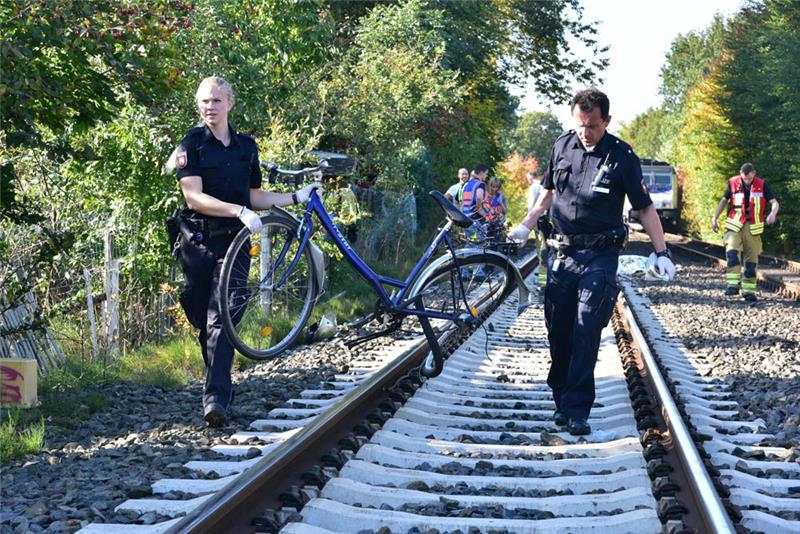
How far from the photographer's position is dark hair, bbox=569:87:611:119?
20.9 ft

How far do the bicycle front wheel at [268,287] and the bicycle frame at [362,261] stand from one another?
Answer: 77 millimetres

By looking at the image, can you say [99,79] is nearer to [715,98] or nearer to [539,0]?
[715,98]

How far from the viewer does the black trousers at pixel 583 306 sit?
6496 millimetres

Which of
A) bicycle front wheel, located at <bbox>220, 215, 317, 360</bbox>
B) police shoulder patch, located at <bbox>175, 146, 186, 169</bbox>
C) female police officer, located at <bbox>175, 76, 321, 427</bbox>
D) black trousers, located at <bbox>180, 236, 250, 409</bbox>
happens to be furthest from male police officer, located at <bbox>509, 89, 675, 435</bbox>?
police shoulder patch, located at <bbox>175, 146, 186, 169</bbox>

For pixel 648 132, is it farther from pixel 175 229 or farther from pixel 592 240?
pixel 175 229

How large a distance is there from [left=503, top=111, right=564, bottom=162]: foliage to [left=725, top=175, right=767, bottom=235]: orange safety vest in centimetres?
14536

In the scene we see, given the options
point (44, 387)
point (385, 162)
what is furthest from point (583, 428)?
point (385, 162)

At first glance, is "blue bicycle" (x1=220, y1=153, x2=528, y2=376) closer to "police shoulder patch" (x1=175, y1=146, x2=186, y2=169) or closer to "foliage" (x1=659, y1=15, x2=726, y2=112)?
"police shoulder patch" (x1=175, y1=146, x2=186, y2=169)

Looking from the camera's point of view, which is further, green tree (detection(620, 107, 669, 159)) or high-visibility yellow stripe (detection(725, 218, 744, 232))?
green tree (detection(620, 107, 669, 159))

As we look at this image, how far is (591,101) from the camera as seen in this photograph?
20.9 feet

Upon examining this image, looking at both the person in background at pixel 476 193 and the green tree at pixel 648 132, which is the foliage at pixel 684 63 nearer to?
the green tree at pixel 648 132

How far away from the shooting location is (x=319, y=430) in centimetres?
575

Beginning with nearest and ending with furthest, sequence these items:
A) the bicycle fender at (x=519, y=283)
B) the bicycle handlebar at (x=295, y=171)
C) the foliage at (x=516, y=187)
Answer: the bicycle handlebar at (x=295, y=171)
the bicycle fender at (x=519, y=283)
the foliage at (x=516, y=187)

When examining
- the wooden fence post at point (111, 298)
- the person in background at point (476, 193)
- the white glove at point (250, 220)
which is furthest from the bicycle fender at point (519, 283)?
the person in background at point (476, 193)
